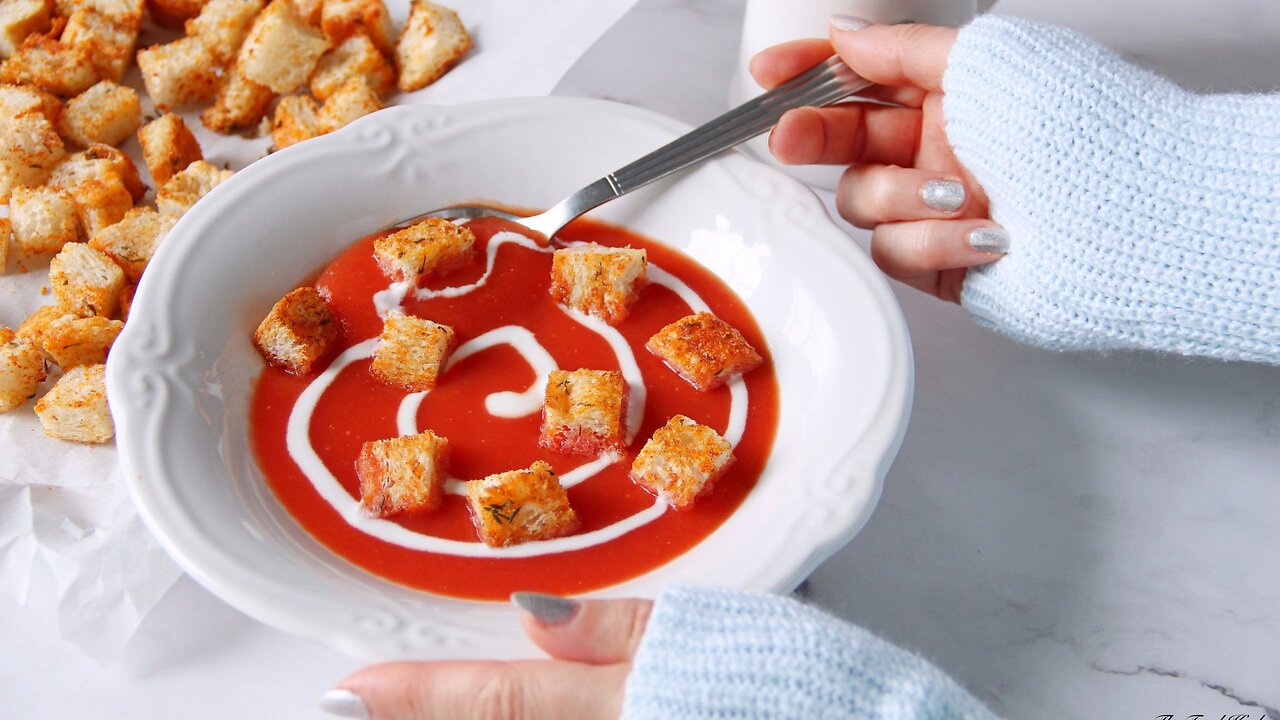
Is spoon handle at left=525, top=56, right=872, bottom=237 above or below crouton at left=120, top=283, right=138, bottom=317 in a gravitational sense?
above

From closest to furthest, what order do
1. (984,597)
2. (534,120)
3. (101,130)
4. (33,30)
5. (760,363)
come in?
(984,597) < (760,363) < (534,120) < (101,130) < (33,30)

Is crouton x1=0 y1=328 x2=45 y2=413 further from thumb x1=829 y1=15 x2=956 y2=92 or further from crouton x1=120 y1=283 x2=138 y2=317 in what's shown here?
thumb x1=829 y1=15 x2=956 y2=92

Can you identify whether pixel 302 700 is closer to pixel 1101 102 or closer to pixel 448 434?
pixel 448 434

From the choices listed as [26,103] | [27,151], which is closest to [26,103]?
[26,103]

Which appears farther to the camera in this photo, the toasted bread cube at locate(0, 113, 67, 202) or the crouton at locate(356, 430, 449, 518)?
the toasted bread cube at locate(0, 113, 67, 202)

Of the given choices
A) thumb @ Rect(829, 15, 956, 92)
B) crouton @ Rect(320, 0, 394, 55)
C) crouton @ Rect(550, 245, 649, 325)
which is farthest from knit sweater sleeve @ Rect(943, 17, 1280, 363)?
crouton @ Rect(320, 0, 394, 55)

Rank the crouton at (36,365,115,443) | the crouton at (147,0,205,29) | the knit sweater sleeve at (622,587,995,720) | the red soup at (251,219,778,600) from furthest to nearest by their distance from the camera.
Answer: the crouton at (147,0,205,29) < the crouton at (36,365,115,443) < the red soup at (251,219,778,600) < the knit sweater sleeve at (622,587,995,720)

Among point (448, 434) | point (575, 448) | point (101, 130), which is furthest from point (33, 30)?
point (575, 448)

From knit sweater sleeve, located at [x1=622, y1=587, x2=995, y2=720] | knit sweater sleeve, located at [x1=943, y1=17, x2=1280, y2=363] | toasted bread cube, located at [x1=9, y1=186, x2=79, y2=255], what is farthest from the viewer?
toasted bread cube, located at [x1=9, y1=186, x2=79, y2=255]
